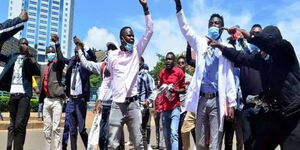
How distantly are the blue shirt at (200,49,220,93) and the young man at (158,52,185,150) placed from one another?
2.19 m

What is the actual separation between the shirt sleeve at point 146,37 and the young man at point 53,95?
232 centimetres

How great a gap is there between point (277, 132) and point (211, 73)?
1.45m

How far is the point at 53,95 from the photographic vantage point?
8.33m

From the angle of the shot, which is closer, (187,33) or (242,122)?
(187,33)

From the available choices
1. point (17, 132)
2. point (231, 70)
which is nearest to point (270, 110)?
point (231, 70)

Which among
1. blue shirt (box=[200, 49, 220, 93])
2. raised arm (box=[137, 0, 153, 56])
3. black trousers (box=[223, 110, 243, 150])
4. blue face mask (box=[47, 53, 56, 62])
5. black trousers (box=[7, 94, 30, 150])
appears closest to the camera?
blue shirt (box=[200, 49, 220, 93])

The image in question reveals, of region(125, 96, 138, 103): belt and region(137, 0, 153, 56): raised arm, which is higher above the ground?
region(137, 0, 153, 56): raised arm

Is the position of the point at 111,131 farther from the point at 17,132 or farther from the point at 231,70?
the point at 17,132

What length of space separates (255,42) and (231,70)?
43.3 inches

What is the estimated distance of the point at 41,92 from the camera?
866 cm

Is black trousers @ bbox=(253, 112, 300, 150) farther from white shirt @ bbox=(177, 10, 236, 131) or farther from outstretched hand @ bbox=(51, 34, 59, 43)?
outstretched hand @ bbox=(51, 34, 59, 43)

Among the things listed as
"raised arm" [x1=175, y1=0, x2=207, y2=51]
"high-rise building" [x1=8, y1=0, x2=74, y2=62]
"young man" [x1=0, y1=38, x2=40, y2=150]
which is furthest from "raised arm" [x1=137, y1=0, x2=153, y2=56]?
"high-rise building" [x1=8, y1=0, x2=74, y2=62]

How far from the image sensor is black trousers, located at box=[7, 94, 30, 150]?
7598 millimetres

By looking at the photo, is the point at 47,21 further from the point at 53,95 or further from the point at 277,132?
the point at 277,132
